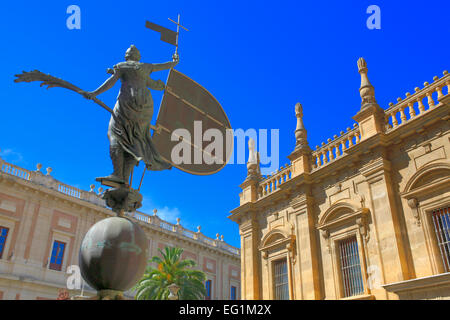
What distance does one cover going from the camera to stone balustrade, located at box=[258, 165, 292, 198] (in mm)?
18503

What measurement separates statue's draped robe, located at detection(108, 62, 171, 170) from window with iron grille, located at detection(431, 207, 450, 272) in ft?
34.6

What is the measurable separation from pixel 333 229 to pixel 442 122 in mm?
5663

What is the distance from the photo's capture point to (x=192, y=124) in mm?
4355

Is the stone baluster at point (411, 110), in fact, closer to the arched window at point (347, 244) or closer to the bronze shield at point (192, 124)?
the arched window at point (347, 244)

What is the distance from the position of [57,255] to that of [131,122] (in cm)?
2596

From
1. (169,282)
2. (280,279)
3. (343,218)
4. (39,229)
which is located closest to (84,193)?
(39,229)

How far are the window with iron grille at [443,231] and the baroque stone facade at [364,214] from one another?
3 centimetres

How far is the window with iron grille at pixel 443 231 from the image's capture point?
11433mm

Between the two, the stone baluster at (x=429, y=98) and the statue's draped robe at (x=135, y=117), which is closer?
the statue's draped robe at (x=135, y=117)

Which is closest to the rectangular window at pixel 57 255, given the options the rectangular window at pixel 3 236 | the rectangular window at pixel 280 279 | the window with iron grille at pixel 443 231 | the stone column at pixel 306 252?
the rectangular window at pixel 3 236

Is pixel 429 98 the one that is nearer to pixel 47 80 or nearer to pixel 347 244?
pixel 347 244

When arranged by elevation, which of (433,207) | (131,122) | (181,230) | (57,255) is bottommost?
(131,122)

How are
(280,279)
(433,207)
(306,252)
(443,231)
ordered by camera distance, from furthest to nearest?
(280,279), (306,252), (433,207), (443,231)
